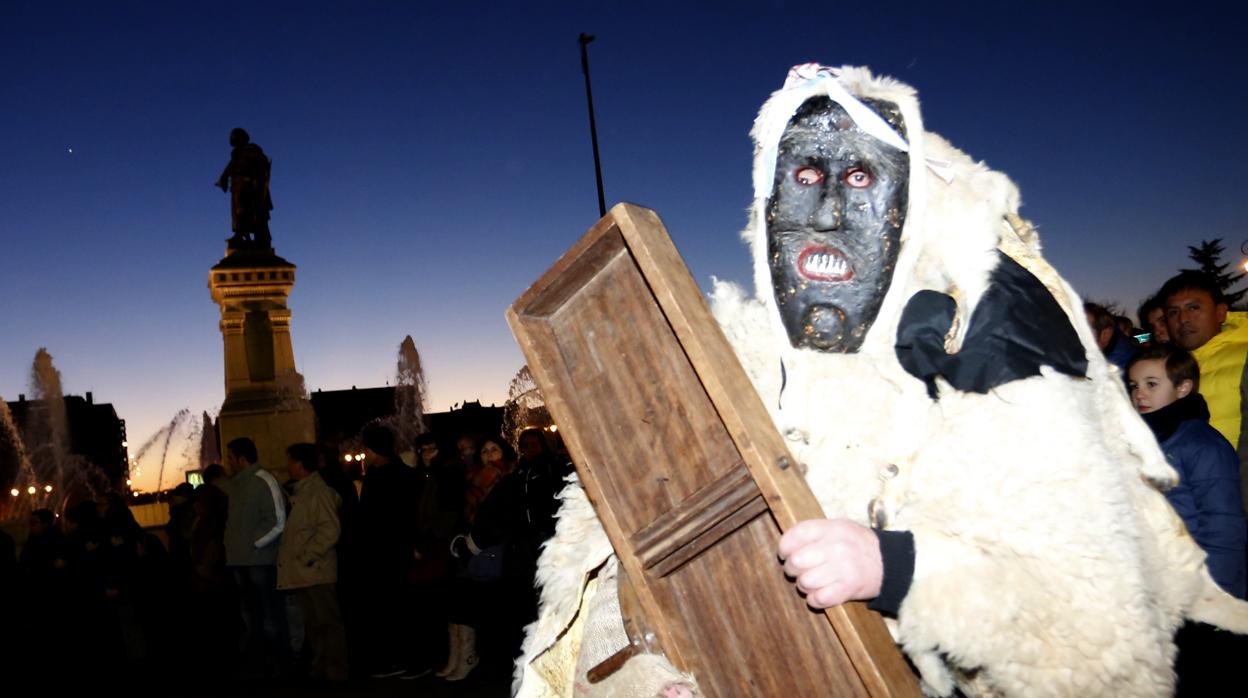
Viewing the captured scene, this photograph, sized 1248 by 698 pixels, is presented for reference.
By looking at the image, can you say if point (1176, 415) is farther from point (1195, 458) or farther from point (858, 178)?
point (858, 178)

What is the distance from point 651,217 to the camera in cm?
167

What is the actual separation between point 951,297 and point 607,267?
75cm

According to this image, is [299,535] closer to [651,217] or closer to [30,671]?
[30,671]

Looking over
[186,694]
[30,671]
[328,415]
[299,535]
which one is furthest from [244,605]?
[328,415]

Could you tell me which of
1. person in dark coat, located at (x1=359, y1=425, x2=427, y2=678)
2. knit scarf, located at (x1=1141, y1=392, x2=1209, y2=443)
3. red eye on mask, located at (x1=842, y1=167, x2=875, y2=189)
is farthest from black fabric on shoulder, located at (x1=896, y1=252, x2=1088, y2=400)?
person in dark coat, located at (x1=359, y1=425, x2=427, y2=678)

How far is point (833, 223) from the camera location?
179 cm

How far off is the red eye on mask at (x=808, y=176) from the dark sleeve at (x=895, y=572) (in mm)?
831

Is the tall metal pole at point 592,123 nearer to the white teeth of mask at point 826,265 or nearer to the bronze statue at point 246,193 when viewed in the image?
the bronze statue at point 246,193

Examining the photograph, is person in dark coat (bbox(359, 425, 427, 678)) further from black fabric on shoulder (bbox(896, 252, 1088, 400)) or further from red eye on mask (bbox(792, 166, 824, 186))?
black fabric on shoulder (bbox(896, 252, 1088, 400))

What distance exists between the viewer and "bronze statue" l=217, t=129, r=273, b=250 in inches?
611

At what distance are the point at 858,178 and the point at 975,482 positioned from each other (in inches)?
28.4

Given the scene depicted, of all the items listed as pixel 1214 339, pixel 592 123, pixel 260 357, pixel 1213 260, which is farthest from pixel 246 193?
pixel 1213 260

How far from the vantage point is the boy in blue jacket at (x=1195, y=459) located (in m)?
2.62

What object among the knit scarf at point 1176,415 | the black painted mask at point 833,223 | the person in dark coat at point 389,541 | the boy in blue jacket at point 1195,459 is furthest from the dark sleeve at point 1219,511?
the person in dark coat at point 389,541
